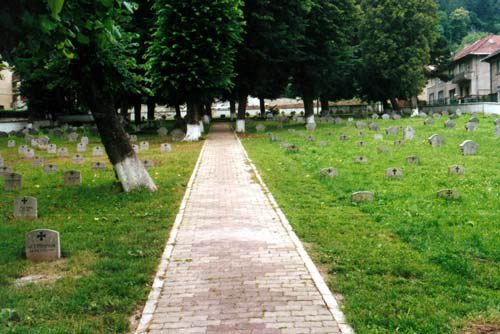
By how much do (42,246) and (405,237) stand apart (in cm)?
584

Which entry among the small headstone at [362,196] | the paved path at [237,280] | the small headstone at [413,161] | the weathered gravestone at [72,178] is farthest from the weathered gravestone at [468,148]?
the weathered gravestone at [72,178]

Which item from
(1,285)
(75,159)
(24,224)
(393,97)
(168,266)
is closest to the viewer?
(1,285)

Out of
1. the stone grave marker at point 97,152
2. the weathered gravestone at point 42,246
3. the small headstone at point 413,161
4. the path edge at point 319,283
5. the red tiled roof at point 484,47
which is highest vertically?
the red tiled roof at point 484,47

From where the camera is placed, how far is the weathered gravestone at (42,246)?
25.1 feet

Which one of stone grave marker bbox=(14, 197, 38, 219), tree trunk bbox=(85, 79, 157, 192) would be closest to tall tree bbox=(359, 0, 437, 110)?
tree trunk bbox=(85, 79, 157, 192)

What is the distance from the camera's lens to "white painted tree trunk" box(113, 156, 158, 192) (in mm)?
13078

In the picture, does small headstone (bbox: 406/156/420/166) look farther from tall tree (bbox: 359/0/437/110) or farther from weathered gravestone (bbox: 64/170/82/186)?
tall tree (bbox: 359/0/437/110)

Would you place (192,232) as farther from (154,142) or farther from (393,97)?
(393,97)

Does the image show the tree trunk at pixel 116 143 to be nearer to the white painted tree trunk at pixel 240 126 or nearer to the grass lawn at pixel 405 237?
the grass lawn at pixel 405 237

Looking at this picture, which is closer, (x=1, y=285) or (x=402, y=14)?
(x=1, y=285)

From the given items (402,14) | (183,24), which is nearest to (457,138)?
(183,24)

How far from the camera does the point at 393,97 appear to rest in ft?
168

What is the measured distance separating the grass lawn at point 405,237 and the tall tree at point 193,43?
10225mm

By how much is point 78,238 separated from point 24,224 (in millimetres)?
1818
